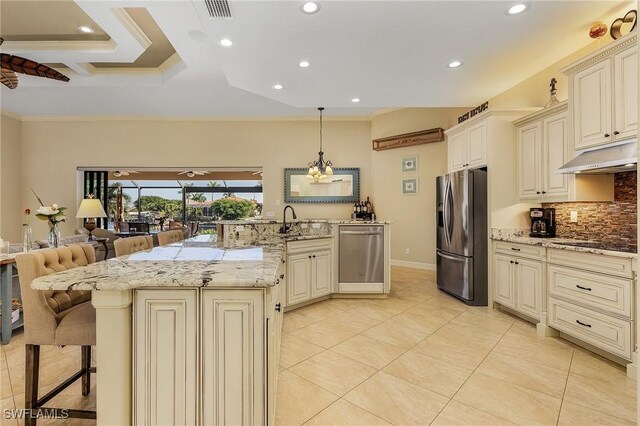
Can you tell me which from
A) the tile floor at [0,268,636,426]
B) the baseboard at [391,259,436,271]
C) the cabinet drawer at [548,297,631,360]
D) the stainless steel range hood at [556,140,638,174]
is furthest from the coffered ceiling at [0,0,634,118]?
the baseboard at [391,259,436,271]

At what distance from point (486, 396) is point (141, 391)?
201cm

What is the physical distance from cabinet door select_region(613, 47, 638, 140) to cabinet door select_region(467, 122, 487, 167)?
1308 mm

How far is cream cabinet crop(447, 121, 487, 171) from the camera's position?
361 cm

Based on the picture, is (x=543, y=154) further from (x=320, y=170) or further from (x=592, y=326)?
(x=320, y=170)

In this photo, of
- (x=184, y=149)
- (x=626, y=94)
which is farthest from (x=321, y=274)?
(x=184, y=149)

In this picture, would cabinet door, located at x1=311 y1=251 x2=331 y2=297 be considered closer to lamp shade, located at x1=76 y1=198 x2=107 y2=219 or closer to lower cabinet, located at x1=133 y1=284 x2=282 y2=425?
lower cabinet, located at x1=133 y1=284 x2=282 y2=425

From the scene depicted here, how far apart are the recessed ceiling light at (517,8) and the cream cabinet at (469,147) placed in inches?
60.3

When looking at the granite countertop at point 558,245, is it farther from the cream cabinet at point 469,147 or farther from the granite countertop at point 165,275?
the granite countertop at point 165,275

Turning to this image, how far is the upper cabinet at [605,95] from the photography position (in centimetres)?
218

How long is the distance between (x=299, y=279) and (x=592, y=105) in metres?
3.30

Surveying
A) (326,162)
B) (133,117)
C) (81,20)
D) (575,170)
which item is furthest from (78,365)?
(133,117)

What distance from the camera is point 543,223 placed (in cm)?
321

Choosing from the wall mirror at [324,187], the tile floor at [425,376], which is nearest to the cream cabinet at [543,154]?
the tile floor at [425,376]

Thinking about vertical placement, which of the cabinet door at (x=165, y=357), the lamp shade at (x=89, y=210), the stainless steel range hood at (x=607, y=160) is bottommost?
the cabinet door at (x=165, y=357)
